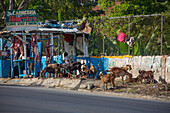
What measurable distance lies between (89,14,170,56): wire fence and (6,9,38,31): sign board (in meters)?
3.82

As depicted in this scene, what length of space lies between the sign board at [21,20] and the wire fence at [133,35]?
151 inches

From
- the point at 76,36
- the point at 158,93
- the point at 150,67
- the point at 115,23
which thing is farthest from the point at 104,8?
the point at 158,93

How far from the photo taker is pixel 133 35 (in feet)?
63.0

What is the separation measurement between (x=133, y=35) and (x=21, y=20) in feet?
23.1

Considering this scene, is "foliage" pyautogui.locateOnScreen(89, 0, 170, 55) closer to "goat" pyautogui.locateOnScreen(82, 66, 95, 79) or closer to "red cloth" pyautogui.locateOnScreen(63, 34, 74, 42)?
"goat" pyautogui.locateOnScreen(82, 66, 95, 79)

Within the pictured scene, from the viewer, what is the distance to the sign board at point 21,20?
18734 mm

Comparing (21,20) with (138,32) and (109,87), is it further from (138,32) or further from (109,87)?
(109,87)

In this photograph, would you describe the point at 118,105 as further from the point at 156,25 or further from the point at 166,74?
the point at 156,25

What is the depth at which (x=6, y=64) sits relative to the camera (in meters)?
20.3

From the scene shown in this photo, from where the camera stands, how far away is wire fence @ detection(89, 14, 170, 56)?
1673cm

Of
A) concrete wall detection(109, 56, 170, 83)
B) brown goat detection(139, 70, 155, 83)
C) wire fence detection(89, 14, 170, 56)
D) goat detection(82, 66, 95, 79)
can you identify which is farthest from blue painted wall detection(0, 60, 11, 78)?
brown goat detection(139, 70, 155, 83)

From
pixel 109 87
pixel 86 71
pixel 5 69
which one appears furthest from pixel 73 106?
pixel 5 69

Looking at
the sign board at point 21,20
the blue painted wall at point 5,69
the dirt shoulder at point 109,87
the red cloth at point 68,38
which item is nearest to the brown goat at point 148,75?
the dirt shoulder at point 109,87

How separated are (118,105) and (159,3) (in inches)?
841
